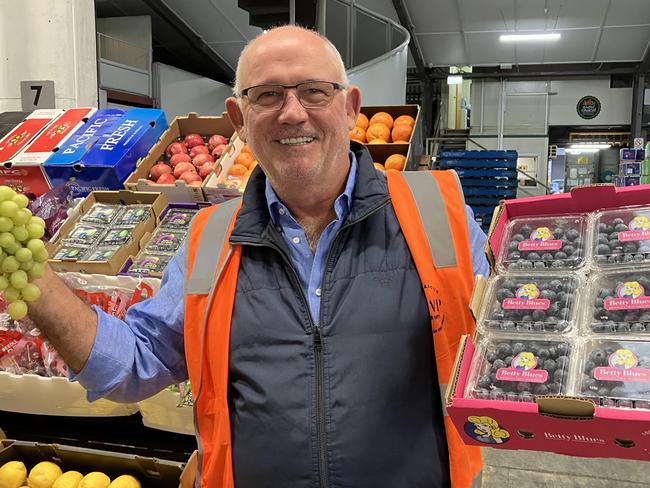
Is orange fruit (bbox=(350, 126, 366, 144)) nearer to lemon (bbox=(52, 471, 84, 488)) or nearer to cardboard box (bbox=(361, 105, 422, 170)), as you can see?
cardboard box (bbox=(361, 105, 422, 170))

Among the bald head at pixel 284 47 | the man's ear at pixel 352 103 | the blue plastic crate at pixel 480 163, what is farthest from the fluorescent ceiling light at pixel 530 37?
the bald head at pixel 284 47

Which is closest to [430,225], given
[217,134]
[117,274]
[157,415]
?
[157,415]

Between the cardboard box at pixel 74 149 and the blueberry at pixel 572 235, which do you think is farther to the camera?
the cardboard box at pixel 74 149

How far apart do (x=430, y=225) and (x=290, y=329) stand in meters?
0.41

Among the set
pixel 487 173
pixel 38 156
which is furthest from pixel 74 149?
pixel 487 173

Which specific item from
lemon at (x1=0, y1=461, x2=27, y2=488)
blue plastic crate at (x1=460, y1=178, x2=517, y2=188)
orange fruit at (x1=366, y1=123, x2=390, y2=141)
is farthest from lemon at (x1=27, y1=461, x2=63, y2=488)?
blue plastic crate at (x1=460, y1=178, x2=517, y2=188)

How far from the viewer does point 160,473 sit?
76.8 inches

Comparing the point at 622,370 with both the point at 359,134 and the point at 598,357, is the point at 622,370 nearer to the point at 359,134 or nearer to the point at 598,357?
the point at 598,357

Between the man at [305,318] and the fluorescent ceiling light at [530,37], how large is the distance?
11.6 m

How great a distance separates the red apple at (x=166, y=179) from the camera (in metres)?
2.84

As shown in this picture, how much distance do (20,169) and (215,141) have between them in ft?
3.31

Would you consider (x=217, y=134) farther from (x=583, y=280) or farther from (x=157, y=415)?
(x=583, y=280)

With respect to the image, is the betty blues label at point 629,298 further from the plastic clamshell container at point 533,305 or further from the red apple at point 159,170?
the red apple at point 159,170

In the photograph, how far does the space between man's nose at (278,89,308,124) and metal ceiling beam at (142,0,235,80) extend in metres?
9.96
